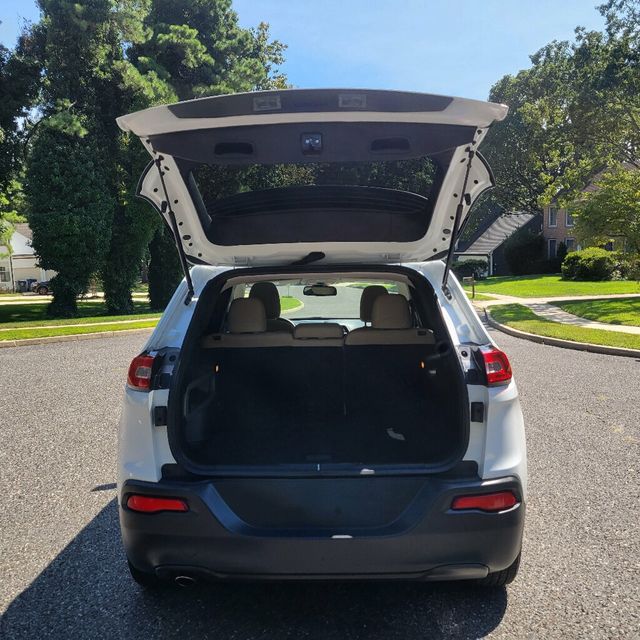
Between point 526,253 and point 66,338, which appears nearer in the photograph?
point 66,338

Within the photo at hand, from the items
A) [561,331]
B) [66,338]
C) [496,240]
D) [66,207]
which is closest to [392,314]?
[561,331]

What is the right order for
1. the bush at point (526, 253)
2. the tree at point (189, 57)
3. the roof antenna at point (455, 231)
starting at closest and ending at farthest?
the roof antenna at point (455, 231) → the tree at point (189, 57) → the bush at point (526, 253)

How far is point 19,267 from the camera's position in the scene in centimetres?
5491

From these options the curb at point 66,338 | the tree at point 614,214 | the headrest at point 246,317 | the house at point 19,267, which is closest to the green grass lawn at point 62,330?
the curb at point 66,338

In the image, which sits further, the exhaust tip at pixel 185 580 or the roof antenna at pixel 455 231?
the roof antenna at pixel 455 231

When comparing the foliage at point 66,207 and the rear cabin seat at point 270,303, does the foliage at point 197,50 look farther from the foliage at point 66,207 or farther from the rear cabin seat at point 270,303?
the rear cabin seat at point 270,303

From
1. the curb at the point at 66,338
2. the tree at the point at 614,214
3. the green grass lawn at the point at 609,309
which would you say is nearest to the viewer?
the curb at the point at 66,338

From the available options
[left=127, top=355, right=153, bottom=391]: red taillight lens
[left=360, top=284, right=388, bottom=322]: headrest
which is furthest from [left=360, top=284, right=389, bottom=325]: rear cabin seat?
[left=127, top=355, right=153, bottom=391]: red taillight lens

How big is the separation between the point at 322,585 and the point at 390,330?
1.38 m

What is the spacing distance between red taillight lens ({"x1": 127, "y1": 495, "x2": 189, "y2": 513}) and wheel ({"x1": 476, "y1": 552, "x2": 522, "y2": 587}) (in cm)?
141

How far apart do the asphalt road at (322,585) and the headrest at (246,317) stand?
140cm

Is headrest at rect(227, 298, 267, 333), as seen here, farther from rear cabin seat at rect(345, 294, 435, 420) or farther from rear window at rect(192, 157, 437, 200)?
rear window at rect(192, 157, 437, 200)

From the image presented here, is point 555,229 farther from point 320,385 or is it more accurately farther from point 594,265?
point 320,385

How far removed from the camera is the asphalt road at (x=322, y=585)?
2637mm
